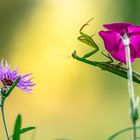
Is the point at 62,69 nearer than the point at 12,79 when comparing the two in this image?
No

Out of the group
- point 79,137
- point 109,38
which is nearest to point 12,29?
point 79,137

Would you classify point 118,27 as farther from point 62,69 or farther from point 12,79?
point 62,69

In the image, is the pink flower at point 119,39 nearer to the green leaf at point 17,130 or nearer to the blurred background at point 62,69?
the green leaf at point 17,130

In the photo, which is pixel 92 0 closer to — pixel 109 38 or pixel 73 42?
pixel 73 42

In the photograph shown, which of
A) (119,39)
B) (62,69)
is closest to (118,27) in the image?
(119,39)

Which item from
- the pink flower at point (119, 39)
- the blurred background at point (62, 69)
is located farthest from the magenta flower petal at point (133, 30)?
the blurred background at point (62, 69)

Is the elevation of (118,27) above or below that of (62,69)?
below
